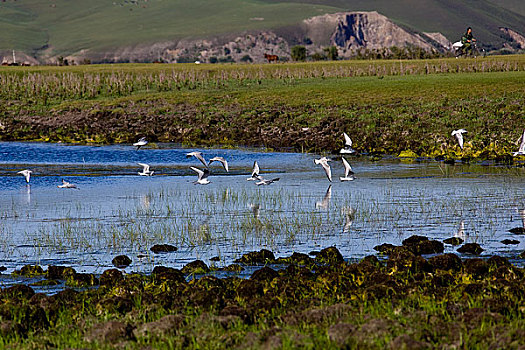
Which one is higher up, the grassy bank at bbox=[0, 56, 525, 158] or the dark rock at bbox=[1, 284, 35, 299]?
the grassy bank at bbox=[0, 56, 525, 158]

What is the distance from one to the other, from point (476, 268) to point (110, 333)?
6.73 m

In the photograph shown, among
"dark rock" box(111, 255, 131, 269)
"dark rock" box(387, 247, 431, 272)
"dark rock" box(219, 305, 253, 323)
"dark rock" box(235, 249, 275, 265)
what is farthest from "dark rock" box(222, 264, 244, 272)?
"dark rock" box(219, 305, 253, 323)

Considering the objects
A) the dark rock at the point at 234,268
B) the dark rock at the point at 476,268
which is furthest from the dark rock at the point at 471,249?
the dark rock at the point at 234,268

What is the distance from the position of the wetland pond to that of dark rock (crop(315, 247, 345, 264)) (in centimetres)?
111

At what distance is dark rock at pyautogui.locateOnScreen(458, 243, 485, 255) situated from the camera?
17.4 meters

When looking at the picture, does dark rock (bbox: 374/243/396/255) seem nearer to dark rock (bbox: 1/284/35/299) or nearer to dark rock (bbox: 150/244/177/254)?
dark rock (bbox: 150/244/177/254)

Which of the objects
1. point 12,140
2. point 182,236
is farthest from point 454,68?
point 182,236

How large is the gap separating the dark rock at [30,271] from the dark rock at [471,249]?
8676 mm

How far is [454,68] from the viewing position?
78.8m

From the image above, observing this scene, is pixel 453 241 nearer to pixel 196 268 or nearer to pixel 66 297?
pixel 196 268

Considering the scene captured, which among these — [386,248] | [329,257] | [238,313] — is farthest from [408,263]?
[238,313]

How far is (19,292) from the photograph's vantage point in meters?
13.8

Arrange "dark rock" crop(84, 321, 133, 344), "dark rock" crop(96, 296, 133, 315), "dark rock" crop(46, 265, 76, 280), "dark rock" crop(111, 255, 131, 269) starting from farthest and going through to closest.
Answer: "dark rock" crop(111, 255, 131, 269) < "dark rock" crop(46, 265, 76, 280) < "dark rock" crop(96, 296, 133, 315) < "dark rock" crop(84, 321, 133, 344)

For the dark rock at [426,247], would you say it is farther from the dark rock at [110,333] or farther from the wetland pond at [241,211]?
the dark rock at [110,333]
